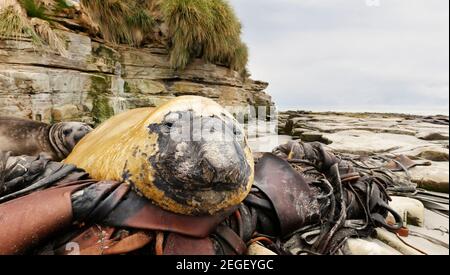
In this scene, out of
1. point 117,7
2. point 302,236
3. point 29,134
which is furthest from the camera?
point 117,7

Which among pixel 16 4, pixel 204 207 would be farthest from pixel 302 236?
pixel 16 4

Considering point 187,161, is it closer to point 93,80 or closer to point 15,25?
point 15,25

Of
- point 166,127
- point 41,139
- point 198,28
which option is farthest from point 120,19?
point 166,127

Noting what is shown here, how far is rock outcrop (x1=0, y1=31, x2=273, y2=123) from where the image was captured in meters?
4.29

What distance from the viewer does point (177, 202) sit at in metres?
1.40

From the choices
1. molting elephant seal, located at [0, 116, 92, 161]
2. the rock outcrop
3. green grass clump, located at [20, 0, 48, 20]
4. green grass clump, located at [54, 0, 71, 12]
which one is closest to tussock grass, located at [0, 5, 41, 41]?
the rock outcrop

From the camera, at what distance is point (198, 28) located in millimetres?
6859

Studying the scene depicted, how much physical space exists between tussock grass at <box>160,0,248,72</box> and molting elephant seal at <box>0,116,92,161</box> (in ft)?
14.4

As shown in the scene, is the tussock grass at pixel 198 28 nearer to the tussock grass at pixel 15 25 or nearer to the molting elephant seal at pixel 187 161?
the tussock grass at pixel 15 25

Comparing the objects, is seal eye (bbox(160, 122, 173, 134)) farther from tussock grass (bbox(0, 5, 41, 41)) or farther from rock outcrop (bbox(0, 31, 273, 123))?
tussock grass (bbox(0, 5, 41, 41))

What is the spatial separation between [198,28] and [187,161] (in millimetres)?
6148
